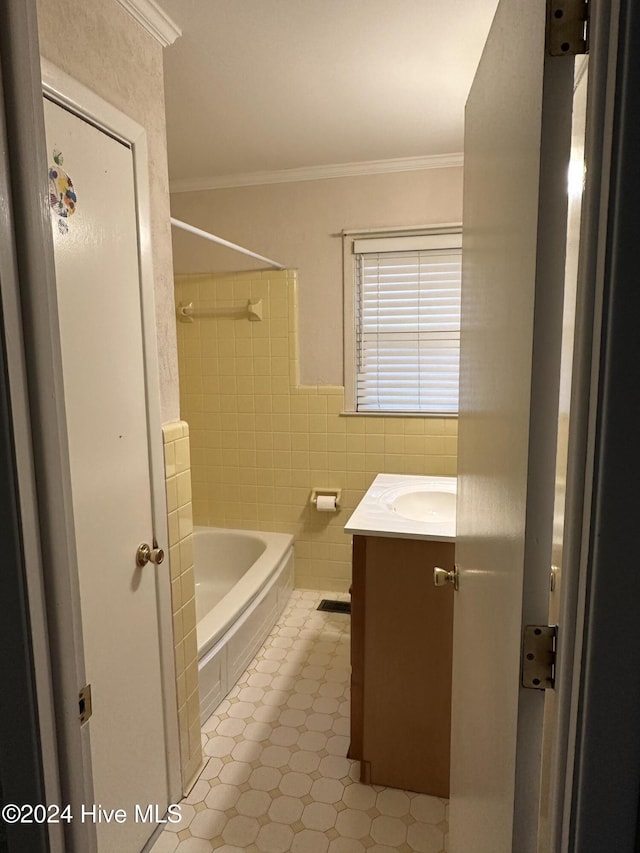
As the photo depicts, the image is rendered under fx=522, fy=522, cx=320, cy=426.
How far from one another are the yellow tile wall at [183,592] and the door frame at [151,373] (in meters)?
0.04

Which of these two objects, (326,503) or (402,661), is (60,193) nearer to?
(402,661)

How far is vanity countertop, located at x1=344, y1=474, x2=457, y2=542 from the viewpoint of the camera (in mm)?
1682

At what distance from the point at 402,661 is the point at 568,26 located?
167cm

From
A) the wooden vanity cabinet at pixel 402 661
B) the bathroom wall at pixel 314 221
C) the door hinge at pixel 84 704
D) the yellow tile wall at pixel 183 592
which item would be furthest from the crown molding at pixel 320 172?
the door hinge at pixel 84 704

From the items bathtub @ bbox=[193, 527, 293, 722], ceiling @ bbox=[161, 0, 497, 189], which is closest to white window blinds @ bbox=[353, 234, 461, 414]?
ceiling @ bbox=[161, 0, 497, 189]

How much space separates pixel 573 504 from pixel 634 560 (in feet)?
0.27

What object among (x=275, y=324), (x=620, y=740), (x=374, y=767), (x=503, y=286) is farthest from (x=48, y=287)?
(x=275, y=324)

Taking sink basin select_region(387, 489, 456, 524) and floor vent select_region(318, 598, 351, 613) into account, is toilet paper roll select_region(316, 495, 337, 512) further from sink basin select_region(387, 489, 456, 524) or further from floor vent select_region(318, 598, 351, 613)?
sink basin select_region(387, 489, 456, 524)

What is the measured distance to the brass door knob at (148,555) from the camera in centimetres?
146

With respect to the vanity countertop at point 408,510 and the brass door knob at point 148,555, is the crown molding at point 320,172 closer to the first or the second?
the vanity countertop at point 408,510

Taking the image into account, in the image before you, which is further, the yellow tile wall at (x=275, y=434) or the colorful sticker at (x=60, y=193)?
the yellow tile wall at (x=275, y=434)

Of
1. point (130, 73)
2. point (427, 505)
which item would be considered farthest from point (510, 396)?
point (427, 505)

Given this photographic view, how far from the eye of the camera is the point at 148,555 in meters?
1.49

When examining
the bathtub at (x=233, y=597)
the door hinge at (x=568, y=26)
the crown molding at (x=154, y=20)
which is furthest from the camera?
the bathtub at (x=233, y=597)
